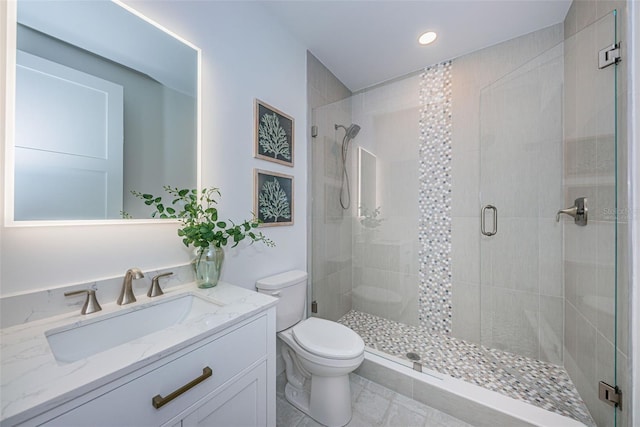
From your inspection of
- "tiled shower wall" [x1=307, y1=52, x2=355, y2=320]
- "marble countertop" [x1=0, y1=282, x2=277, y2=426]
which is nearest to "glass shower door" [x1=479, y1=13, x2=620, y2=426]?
"tiled shower wall" [x1=307, y1=52, x2=355, y2=320]

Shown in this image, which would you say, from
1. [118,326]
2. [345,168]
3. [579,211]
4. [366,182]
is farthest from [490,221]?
[118,326]

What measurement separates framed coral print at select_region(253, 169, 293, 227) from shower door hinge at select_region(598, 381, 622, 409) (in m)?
1.86

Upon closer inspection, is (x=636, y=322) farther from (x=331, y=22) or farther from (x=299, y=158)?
(x=331, y=22)

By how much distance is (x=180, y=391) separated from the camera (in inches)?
27.4

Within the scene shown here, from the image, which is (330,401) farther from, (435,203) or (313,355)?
(435,203)

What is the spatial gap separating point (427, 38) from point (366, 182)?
3.83ft

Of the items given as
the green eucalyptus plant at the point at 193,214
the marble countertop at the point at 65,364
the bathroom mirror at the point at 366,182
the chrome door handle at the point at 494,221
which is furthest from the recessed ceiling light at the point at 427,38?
the marble countertop at the point at 65,364

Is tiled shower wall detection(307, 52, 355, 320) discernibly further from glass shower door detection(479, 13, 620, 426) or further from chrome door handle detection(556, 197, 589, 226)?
chrome door handle detection(556, 197, 589, 226)

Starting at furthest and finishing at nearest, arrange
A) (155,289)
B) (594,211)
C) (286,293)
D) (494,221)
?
1. (494,221)
2. (286,293)
3. (594,211)
4. (155,289)

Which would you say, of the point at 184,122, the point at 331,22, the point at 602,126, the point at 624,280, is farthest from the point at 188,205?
the point at 602,126

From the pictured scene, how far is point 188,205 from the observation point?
1165 mm

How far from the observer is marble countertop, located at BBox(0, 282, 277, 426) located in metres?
0.48

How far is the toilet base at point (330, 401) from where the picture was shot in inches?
53.2

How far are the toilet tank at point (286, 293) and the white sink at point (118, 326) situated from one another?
497mm
